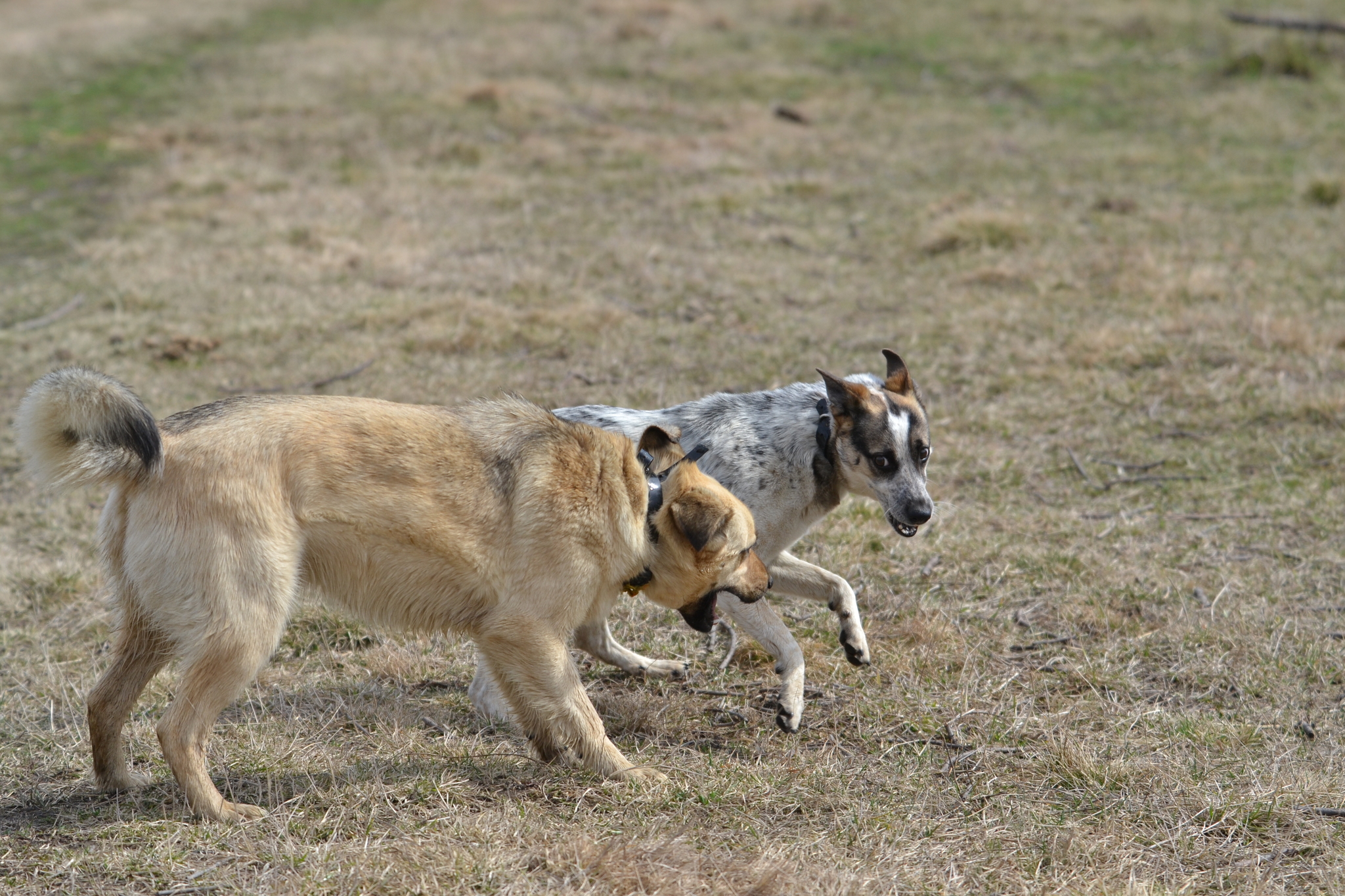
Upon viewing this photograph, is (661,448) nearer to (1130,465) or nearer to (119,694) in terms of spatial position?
(119,694)

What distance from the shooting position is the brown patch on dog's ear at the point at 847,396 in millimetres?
5340

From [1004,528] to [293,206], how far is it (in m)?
9.49

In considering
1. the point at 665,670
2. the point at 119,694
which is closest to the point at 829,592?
the point at 665,670

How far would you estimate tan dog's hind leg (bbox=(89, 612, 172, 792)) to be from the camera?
4113mm

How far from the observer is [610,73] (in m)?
19.4

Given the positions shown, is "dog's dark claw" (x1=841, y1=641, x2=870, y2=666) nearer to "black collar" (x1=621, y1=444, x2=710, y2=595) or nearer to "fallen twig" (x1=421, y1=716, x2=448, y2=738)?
"black collar" (x1=621, y1=444, x2=710, y2=595)

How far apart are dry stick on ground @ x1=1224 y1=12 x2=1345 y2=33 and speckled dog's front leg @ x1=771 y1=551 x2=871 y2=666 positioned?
17.8 m

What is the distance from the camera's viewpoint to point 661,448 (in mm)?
4617

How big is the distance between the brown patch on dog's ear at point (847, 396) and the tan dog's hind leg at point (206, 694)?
8.68ft

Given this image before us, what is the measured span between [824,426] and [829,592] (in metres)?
0.76

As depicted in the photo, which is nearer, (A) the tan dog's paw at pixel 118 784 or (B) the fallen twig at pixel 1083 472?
(A) the tan dog's paw at pixel 118 784

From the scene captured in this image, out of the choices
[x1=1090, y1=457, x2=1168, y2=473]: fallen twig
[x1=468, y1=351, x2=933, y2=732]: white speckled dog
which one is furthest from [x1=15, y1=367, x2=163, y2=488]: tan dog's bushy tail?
Result: [x1=1090, y1=457, x2=1168, y2=473]: fallen twig

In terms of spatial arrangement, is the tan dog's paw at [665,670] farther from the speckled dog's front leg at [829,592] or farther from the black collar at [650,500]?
the black collar at [650,500]

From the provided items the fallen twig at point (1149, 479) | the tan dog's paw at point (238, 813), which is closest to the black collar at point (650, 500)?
the tan dog's paw at point (238, 813)
